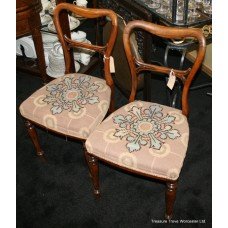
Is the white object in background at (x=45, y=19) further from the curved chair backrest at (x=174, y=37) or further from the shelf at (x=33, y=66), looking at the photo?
the curved chair backrest at (x=174, y=37)

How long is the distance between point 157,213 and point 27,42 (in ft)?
6.48

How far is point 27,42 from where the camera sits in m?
2.93

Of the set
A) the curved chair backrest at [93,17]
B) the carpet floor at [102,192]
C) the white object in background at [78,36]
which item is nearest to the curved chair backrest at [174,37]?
the curved chair backrest at [93,17]

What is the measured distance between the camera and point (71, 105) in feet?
6.09

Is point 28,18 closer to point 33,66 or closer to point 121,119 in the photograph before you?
point 33,66

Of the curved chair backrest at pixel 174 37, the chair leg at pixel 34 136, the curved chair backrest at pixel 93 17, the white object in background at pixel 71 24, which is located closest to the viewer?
the curved chair backrest at pixel 174 37

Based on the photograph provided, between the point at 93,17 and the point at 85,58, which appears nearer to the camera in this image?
the point at 93,17

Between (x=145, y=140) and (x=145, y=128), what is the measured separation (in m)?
0.09

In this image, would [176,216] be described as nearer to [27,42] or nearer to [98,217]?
[98,217]

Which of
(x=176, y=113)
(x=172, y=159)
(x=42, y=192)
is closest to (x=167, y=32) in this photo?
(x=176, y=113)

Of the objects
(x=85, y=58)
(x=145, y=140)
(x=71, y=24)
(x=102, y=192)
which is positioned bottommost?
(x=102, y=192)

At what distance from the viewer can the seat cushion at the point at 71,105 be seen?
177cm

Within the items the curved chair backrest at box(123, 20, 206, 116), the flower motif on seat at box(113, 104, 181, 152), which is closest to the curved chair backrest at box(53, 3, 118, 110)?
the curved chair backrest at box(123, 20, 206, 116)

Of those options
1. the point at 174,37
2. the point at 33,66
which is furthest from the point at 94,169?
the point at 33,66
